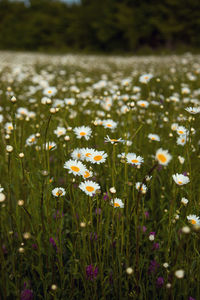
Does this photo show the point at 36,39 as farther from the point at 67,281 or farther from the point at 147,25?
the point at 67,281

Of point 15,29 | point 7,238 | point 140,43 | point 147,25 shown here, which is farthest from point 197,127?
point 15,29

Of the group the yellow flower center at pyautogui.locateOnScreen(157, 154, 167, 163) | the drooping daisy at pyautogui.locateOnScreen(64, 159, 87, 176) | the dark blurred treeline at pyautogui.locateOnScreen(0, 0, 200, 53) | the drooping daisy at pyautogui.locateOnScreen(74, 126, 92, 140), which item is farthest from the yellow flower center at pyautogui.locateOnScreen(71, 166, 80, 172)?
the dark blurred treeline at pyautogui.locateOnScreen(0, 0, 200, 53)

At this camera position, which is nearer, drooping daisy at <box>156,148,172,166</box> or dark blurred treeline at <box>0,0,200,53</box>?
drooping daisy at <box>156,148,172,166</box>

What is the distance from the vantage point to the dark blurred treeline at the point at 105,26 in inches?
625

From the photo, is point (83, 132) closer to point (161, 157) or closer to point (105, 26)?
point (161, 157)

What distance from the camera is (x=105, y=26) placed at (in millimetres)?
19375

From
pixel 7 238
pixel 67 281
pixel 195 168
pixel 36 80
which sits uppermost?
pixel 36 80

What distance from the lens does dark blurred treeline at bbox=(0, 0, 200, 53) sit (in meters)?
15.9

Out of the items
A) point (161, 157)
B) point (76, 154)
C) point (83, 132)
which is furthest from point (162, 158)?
point (83, 132)

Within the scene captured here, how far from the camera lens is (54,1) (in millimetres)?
27109

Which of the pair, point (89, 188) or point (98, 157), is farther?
point (98, 157)

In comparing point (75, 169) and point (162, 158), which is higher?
point (162, 158)

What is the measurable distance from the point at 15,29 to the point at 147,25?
16.3m

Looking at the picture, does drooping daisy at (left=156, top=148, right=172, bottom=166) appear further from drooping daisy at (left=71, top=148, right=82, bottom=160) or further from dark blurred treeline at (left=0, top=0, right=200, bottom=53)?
dark blurred treeline at (left=0, top=0, right=200, bottom=53)
